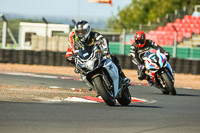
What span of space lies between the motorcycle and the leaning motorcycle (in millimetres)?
3511

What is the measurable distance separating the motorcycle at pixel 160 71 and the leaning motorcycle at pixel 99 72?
351 cm

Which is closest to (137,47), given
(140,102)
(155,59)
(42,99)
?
(155,59)

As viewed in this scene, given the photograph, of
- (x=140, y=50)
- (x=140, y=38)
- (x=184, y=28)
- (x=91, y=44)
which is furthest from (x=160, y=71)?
(x=184, y=28)

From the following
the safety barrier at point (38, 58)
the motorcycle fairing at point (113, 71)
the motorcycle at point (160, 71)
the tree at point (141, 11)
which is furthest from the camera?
the tree at point (141, 11)

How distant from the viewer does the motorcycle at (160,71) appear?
11438mm

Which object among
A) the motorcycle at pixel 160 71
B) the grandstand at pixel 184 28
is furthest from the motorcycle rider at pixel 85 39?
the grandstand at pixel 184 28

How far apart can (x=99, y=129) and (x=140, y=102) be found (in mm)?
3974

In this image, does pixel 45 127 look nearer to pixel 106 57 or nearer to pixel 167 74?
pixel 106 57

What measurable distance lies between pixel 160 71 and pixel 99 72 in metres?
4.01

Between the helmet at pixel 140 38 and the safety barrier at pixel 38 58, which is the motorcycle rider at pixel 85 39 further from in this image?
the safety barrier at pixel 38 58

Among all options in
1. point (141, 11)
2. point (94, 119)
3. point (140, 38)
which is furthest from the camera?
point (141, 11)

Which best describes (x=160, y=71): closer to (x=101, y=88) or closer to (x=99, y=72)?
(x=99, y=72)

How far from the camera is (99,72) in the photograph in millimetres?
7840

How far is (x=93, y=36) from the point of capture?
8195 millimetres
